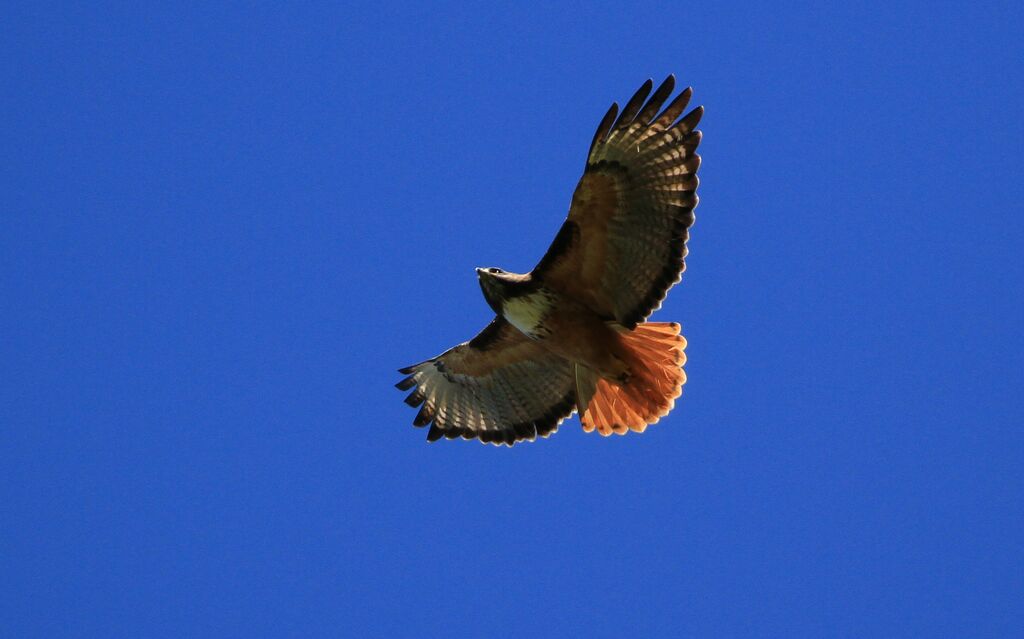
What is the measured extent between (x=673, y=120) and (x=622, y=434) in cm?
294

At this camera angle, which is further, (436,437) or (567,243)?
(436,437)

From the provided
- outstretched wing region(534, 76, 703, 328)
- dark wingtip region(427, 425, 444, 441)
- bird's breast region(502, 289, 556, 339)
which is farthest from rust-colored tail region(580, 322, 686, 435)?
dark wingtip region(427, 425, 444, 441)

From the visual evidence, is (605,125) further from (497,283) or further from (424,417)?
(424,417)

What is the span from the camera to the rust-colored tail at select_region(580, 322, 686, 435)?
952cm

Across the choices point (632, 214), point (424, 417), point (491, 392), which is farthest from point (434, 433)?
point (632, 214)

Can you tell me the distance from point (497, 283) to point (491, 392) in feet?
5.44

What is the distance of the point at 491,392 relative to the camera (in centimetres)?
1073

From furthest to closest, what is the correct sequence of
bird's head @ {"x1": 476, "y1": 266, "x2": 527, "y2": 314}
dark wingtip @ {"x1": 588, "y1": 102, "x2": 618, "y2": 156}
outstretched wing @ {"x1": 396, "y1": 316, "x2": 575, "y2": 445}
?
outstretched wing @ {"x1": 396, "y1": 316, "x2": 575, "y2": 445}, bird's head @ {"x1": 476, "y1": 266, "x2": 527, "y2": 314}, dark wingtip @ {"x1": 588, "y1": 102, "x2": 618, "y2": 156}

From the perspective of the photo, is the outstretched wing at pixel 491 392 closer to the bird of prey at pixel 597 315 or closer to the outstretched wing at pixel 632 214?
the bird of prey at pixel 597 315

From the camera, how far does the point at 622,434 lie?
33.0 ft

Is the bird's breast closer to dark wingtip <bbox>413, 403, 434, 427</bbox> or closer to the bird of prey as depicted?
the bird of prey

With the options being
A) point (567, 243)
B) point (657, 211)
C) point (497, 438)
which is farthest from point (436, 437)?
point (657, 211)

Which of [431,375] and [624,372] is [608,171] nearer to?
[624,372]

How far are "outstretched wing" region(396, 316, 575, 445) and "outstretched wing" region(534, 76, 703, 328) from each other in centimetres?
128
